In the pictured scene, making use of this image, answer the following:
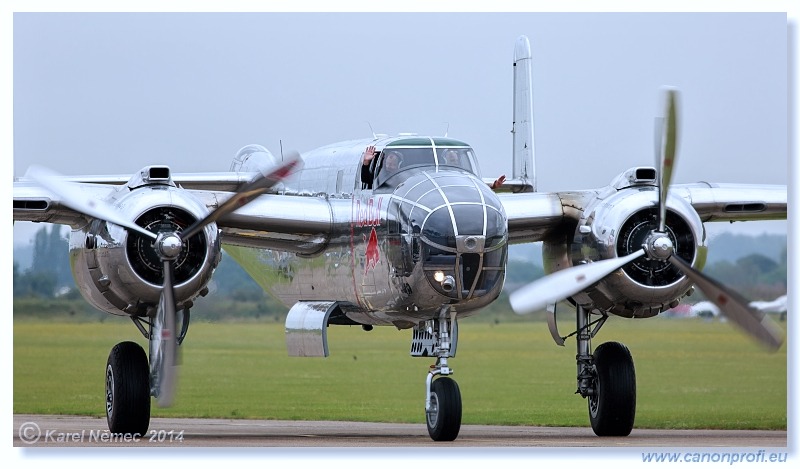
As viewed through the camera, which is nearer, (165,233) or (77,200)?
(165,233)

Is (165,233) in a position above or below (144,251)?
above

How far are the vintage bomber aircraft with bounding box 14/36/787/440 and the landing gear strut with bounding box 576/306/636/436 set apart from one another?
0.02 meters

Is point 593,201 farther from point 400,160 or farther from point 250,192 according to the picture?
point 250,192

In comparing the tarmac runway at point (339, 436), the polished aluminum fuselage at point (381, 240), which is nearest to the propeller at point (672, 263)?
the polished aluminum fuselage at point (381, 240)

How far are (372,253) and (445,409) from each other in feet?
7.27

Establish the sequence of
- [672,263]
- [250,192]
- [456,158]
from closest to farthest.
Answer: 1. [250,192]
2. [672,263]
3. [456,158]

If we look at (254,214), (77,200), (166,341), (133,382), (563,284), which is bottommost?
(133,382)

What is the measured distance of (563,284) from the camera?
55.8 ft

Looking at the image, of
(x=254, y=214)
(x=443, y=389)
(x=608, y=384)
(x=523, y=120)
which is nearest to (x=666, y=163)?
(x=608, y=384)

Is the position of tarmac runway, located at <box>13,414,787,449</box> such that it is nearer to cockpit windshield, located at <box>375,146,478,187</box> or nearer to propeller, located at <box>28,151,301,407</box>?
propeller, located at <box>28,151,301,407</box>

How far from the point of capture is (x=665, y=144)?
56.7ft

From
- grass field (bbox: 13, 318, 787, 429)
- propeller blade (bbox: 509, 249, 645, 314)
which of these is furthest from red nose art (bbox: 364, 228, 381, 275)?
grass field (bbox: 13, 318, 787, 429)

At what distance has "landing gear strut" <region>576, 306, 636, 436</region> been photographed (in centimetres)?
1902
